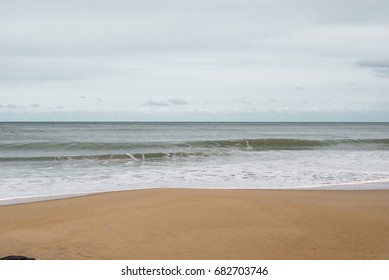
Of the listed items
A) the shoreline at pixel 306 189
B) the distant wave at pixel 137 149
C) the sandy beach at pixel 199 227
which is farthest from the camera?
the distant wave at pixel 137 149

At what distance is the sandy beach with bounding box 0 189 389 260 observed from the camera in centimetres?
451

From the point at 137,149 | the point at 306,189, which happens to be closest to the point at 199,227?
the point at 306,189

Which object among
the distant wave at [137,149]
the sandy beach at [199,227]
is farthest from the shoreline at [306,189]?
the distant wave at [137,149]

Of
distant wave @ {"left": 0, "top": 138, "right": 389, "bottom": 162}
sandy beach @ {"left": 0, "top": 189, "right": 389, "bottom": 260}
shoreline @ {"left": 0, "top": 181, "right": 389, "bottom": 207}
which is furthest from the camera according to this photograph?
distant wave @ {"left": 0, "top": 138, "right": 389, "bottom": 162}

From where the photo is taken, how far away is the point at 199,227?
17.7ft

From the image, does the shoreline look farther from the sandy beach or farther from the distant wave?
the distant wave

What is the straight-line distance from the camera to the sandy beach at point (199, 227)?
4.51 meters

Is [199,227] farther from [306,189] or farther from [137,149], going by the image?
[137,149]

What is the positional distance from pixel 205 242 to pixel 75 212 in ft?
8.70

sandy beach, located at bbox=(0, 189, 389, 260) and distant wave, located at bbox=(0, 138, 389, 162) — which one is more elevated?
sandy beach, located at bbox=(0, 189, 389, 260)

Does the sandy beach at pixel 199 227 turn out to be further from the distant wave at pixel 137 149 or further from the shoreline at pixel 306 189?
the distant wave at pixel 137 149

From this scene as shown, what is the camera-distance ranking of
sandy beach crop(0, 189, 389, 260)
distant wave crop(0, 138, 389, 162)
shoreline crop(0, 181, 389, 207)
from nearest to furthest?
sandy beach crop(0, 189, 389, 260) < shoreline crop(0, 181, 389, 207) < distant wave crop(0, 138, 389, 162)

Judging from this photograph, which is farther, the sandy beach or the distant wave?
the distant wave

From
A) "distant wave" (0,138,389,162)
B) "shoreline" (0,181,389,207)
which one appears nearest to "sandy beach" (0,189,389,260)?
"shoreline" (0,181,389,207)
